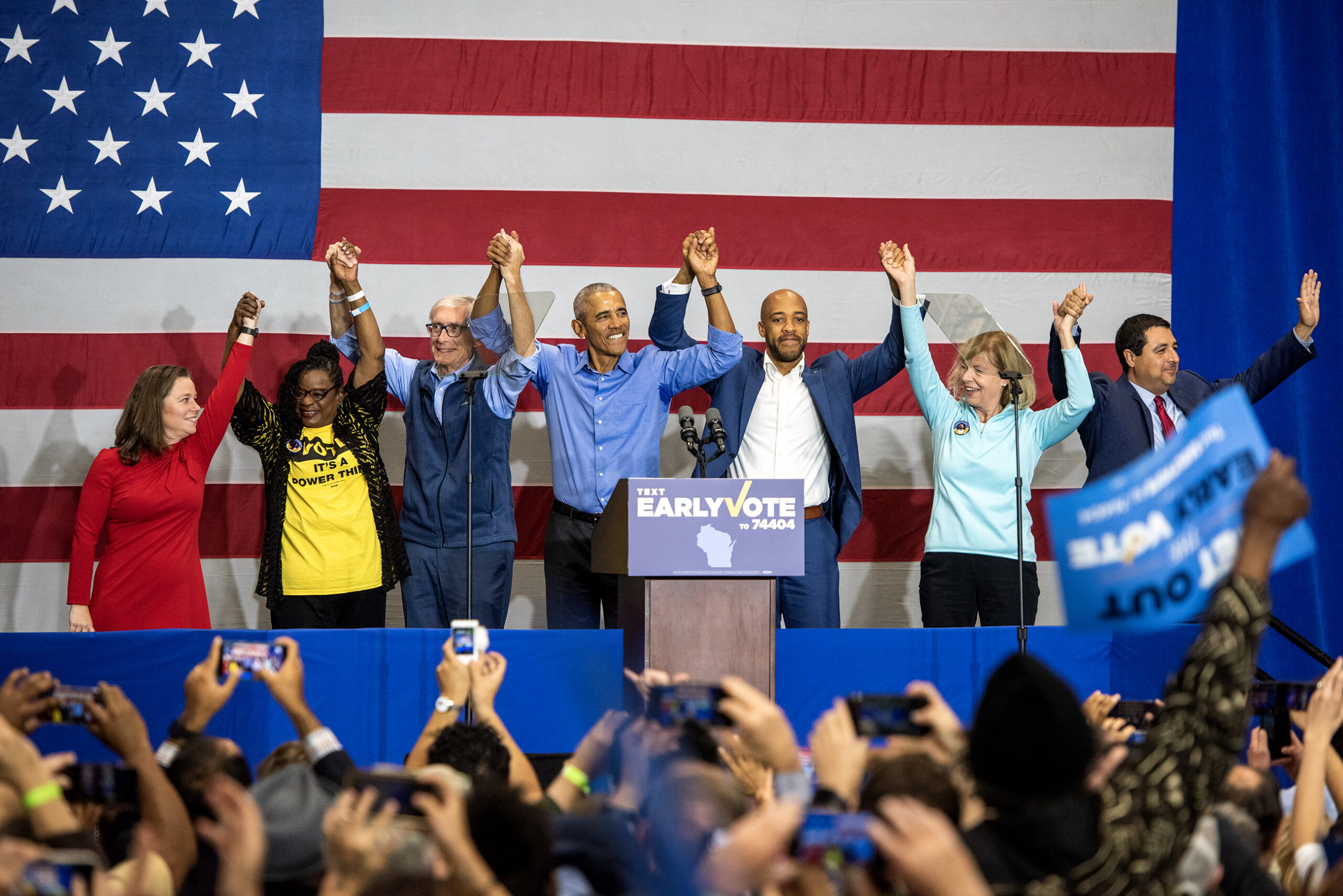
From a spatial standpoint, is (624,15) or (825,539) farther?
(624,15)


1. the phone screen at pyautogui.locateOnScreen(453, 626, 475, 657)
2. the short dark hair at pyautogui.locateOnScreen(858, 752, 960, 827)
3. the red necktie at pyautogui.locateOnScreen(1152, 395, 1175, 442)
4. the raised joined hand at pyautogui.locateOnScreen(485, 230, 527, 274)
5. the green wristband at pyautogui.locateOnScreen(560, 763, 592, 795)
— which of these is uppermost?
the raised joined hand at pyautogui.locateOnScreen(485, 230, 527, 274)

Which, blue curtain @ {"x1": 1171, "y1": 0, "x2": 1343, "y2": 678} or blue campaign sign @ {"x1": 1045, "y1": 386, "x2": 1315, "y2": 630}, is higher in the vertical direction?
blue curtain @ {"x1": 1171, "y1": 0, "x2": 1343, "y2": 678}

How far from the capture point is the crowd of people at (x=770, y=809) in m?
1.31

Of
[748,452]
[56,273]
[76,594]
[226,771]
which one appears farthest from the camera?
[56,273]

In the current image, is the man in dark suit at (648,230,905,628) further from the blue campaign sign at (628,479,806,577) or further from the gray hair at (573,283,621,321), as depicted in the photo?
the blue campaign sign at (628,479,806,577)

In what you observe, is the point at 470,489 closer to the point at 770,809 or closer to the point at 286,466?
the point at 286,466

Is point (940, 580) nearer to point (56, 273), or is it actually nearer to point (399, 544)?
point (399, 544)

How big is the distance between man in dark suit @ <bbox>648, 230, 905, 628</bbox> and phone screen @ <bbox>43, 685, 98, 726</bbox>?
2636 mm

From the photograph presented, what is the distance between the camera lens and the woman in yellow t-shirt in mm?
4191

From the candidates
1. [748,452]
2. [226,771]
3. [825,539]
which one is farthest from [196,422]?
[226,771]

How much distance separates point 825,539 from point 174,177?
127 inches

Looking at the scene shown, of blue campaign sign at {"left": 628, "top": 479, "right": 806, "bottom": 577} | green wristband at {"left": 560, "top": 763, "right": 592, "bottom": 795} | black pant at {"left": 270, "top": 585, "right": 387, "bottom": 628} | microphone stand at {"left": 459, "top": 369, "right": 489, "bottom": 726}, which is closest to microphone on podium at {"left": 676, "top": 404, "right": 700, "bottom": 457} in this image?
blue campaign sign at {"left": 628, "top": 479, "right": 806, "bottom": 577}

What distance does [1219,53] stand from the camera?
5.45 meters

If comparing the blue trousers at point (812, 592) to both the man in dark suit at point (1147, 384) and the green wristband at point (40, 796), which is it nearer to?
the man in dark suit at point (1147, 384)
